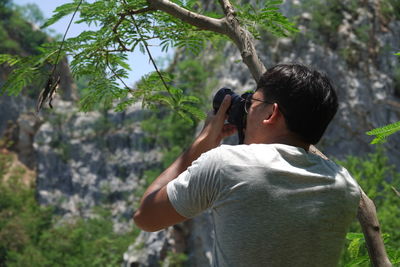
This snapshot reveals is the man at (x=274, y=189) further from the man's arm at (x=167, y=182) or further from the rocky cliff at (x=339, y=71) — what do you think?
the rocky cliff at (x=339, y=71)

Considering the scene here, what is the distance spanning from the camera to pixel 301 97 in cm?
88

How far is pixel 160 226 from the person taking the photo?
0.89 m

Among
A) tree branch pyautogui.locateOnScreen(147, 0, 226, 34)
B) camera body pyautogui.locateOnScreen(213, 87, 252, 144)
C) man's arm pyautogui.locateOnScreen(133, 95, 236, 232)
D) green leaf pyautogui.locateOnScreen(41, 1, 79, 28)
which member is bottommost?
man's arm pyautogui.locateOnScreen(133, 95, 236, 232)

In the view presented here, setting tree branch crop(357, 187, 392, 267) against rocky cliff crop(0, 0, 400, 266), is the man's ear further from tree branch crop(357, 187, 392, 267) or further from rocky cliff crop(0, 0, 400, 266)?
rocky cliff crop(0, 0, 400, 266)

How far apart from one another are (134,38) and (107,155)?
75.3 ft

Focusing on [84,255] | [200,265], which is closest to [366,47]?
[200,265]

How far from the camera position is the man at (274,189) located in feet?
2.68

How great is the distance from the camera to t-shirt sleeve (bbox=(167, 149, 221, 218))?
818 mm

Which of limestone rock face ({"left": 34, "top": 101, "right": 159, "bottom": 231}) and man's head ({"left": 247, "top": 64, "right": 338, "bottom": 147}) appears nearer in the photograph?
man's head ({"left": 247, "top": 64, "right": 338, "bottom": 147})

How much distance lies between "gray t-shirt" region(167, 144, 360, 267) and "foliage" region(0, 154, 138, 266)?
57.6ft

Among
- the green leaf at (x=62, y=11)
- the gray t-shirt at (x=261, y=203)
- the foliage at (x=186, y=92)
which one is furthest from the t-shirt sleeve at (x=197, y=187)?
the foliage at (x=186, y=92)

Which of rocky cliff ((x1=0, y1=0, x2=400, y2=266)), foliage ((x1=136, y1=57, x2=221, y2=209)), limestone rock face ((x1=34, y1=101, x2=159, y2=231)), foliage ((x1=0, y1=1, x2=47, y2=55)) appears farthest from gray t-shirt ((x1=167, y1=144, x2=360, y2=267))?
foliage ((x1=0, y1=1, x2=47, y2=55))

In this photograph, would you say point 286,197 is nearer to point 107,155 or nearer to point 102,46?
point 102,46

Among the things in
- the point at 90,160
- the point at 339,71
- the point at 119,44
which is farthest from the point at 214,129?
the point at 90,160
